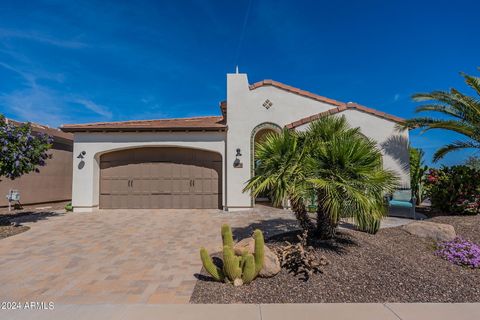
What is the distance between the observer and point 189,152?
13.1 m

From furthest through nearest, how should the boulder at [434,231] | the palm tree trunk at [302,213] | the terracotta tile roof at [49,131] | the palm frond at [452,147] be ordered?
1. the terracotta tile roof at [49,131]
2. the palm frond at [452,147]
3. the boulder at [434,231]
4. the palm tree trunk at [302,213]

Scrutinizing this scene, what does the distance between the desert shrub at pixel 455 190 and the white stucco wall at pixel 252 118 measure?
2.48 metres

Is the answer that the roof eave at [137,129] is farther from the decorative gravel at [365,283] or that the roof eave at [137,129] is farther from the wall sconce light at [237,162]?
the decorative gravel at [365,283]

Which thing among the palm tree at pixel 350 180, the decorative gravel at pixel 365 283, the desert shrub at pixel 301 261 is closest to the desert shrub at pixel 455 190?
the decorative gravel at pixel 365 283

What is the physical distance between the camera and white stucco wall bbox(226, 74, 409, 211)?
464 inches

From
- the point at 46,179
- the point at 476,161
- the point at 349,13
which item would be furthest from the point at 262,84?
the point at 46,179

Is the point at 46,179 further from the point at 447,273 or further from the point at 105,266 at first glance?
the point at 447,273

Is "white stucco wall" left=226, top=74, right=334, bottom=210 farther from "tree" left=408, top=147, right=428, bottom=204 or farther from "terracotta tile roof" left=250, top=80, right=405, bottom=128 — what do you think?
"tree" left=408, top=147, right=428, bottom=204

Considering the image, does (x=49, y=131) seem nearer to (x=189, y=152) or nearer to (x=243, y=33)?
(x=189, y=152)

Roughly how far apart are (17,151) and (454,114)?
1641 cm

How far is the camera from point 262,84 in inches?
502

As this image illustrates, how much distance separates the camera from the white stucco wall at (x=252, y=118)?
11.8m

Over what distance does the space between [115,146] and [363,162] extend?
1156 centimetres

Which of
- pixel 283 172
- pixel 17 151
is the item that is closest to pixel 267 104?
pixel 283 172
